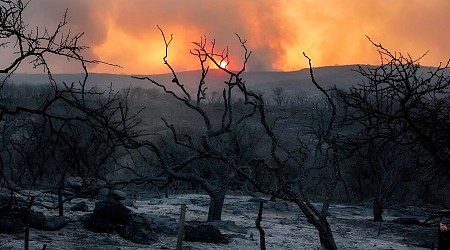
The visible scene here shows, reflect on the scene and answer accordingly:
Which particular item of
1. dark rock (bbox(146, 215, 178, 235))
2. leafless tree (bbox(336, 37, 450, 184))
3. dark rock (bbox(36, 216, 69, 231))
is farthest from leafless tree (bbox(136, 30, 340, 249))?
dark rock (bbox(36, 216, 69, 231))

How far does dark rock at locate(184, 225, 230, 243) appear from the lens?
1466cm

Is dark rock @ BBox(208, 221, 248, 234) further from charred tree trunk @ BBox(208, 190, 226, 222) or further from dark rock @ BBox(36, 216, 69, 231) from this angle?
dark rock @ BBox(36, 216, 69, 231)

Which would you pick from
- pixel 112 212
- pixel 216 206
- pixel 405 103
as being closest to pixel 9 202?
pixel 405 103

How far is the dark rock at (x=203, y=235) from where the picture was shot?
14.7m

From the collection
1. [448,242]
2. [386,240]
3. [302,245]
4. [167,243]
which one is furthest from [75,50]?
[386,240]

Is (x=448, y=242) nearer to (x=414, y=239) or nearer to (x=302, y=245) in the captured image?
(x=302, y=245)

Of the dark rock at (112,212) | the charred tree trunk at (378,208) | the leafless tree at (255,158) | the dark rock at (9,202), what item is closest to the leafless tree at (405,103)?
the leafless tree at (255,158)

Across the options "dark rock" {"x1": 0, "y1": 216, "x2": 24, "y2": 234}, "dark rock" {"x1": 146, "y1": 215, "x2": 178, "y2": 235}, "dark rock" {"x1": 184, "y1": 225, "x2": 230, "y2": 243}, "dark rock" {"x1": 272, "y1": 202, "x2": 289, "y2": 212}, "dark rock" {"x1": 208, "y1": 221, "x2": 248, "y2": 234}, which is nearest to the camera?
"dark rock" {"x1": 0, "y1": 216, "x2": 24, "y2": 234}

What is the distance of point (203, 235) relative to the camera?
14836 mm

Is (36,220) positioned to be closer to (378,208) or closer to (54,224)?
(54,224)

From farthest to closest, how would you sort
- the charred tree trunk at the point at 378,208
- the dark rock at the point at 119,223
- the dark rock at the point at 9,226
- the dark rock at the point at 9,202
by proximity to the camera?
the charred tree trunk at the point at 378,208 < the dark rock at the point at 119,223 < the dark rock at the point at 9,226 < the dark rock at the point at 9,202

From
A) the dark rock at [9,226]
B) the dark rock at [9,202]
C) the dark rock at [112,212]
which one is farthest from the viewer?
the dark rock at [112,212]

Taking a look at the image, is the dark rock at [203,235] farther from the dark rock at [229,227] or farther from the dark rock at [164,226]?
the dark rock at [229,227]

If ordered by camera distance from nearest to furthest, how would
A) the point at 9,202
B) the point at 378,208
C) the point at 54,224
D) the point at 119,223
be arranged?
the point at 9,202
the point at 54,224
the point at 119,223
the point at 378,208
